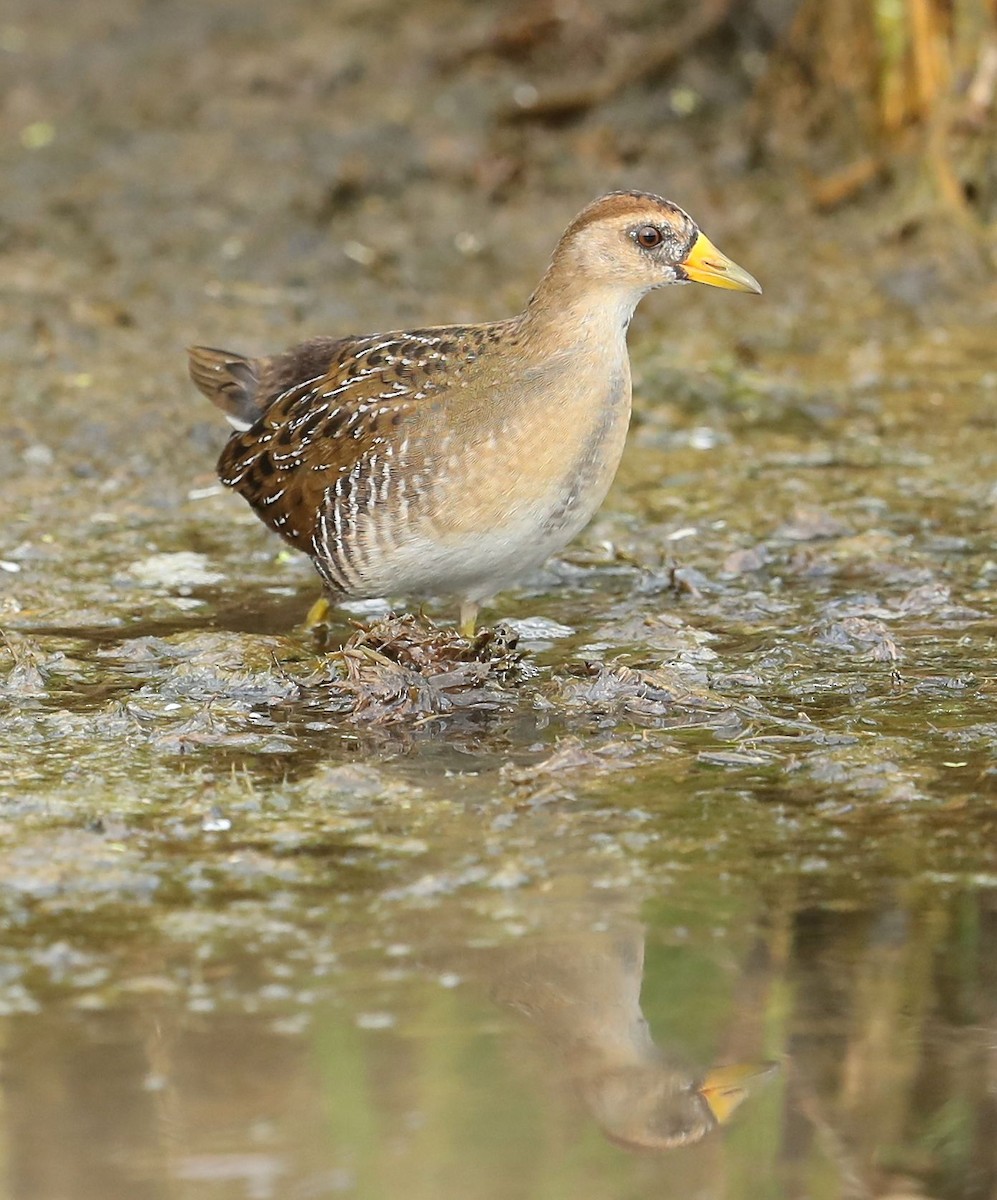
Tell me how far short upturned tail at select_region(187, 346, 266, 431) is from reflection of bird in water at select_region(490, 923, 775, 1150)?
237 centimetres

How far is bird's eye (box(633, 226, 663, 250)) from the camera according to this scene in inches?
181

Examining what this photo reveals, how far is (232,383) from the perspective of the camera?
5.29m

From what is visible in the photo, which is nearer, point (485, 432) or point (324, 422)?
point (485, 432)

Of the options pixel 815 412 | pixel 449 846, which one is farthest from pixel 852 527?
pixel 449 846

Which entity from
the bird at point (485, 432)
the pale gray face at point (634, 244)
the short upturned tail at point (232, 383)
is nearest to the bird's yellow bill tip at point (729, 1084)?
the bird at point (485, 432)

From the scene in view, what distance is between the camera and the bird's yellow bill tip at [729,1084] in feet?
9.27

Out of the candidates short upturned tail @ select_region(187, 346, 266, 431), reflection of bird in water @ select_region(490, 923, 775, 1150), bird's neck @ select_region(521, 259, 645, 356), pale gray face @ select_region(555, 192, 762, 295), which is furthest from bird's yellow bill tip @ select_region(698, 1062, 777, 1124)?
short upturned tail @ select_region(187, 346, 266, 431)

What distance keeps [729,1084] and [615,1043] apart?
8.9 inches

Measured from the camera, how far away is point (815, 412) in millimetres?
6664

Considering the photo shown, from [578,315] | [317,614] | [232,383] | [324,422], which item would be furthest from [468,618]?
[232,383]

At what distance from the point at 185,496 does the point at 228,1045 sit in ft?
10.6

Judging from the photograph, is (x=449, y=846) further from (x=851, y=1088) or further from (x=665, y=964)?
(x=851, y=1088)

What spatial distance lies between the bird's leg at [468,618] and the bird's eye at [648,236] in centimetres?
96

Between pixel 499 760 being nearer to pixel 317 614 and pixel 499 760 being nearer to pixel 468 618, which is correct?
pixel 468 618
